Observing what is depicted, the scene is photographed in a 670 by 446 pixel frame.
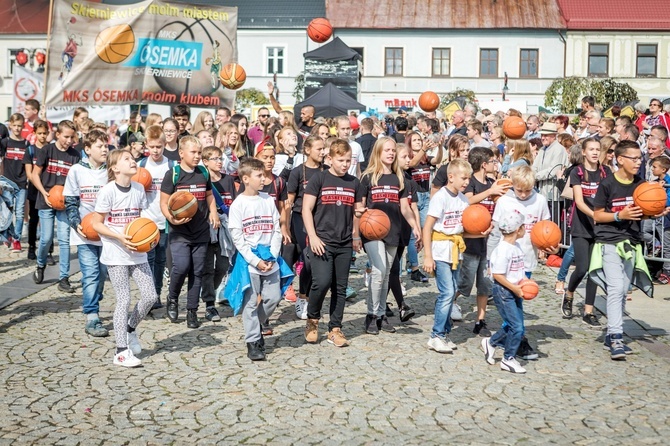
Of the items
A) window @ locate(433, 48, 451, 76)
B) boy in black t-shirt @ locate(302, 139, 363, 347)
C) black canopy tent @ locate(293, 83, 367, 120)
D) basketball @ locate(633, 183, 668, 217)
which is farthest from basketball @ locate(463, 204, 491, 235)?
window @ locate(433, 48, 451, 76)

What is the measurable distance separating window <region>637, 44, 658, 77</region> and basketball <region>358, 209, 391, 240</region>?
175 ft

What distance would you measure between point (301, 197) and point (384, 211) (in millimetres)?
1008

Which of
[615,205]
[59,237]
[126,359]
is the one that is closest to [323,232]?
[126,359]

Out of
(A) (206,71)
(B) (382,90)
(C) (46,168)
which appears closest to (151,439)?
(C) (46,168)

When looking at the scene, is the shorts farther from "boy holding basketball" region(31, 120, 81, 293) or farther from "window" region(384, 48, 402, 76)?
"window" region(384, 48, 402, 76)

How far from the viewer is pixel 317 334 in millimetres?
8484

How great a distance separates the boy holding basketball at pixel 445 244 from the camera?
26.8 feet

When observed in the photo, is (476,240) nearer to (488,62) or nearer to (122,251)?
(122,251)

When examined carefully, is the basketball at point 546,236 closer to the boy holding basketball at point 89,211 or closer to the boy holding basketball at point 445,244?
the boy holding basketball at point 445,244

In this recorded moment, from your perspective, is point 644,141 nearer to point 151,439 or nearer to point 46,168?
point 46,168

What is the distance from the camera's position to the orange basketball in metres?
14.9

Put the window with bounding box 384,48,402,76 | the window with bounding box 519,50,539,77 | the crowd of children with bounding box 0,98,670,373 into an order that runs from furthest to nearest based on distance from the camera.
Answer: the window with bounding box 384,48,402,76, the window with bounding box 519,50,539,77, the crowd of children with bounding box 0,98,670,373

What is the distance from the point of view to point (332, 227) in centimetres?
837

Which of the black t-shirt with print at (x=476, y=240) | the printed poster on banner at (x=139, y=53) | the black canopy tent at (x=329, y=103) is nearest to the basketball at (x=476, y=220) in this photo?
the black t-shirt with print at (x=476, y=240)
